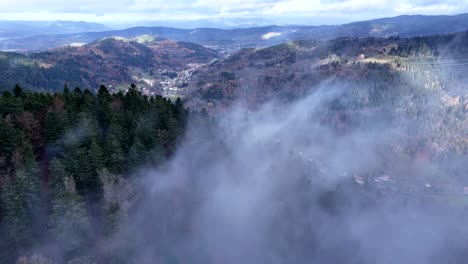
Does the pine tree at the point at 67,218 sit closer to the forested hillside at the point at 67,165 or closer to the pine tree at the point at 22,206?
the forested hillside at the point at 67,165

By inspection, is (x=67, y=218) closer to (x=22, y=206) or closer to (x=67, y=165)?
(x=22, y=206)

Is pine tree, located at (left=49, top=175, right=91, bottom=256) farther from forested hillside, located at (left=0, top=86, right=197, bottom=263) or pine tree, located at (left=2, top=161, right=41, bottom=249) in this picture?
pine tree, located at (left=2, top=161, right=41, bottom=249)

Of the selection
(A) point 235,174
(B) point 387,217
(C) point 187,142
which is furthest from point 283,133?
(C) point 187,142

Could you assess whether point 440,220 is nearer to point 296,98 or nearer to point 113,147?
point 113,147

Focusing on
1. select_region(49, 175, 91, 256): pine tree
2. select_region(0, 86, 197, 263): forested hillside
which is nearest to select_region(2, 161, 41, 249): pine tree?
select_region(0, 86, 197, 263): forested hillside

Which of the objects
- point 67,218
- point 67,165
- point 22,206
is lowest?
point 67,218

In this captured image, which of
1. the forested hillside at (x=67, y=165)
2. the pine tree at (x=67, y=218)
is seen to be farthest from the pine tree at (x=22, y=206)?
the pine tree at (x=67, y=218)

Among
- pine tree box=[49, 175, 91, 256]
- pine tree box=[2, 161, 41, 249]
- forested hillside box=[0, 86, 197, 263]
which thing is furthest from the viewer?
pine tree box=[49, 175, 91, 256]

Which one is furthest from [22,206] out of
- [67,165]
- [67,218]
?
Answer: [67,165]
